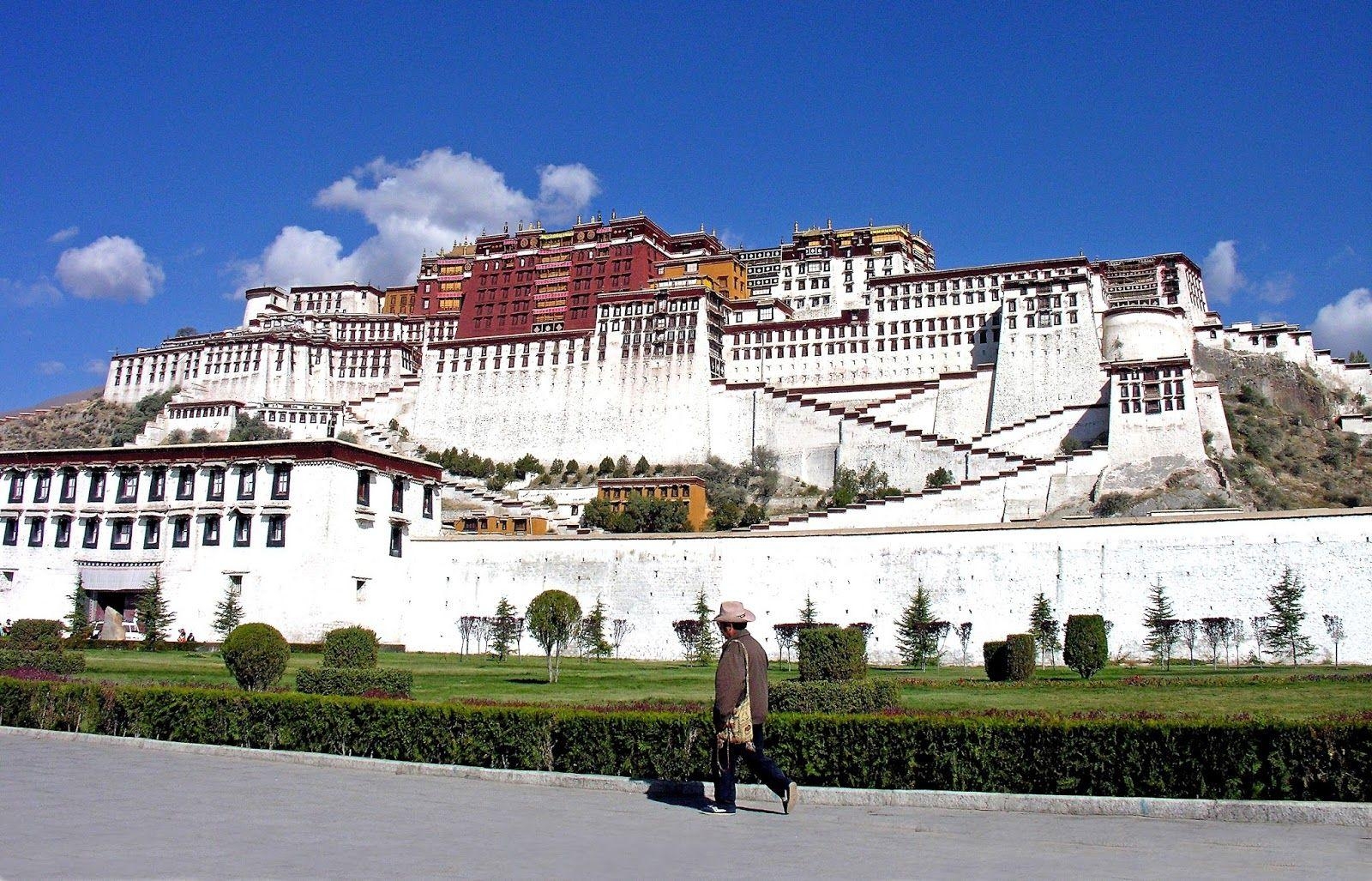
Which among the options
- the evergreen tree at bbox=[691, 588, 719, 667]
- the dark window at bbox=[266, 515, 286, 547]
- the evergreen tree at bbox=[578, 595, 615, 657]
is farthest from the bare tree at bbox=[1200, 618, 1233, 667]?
Answer: the dark window at bbox=[266, 515, 286, 547]

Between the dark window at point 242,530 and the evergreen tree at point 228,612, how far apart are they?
1496 millimetres

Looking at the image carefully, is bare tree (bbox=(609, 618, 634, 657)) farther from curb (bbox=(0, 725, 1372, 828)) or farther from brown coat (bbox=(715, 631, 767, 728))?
brown coat (bbox=(715, 631, 767, 728))

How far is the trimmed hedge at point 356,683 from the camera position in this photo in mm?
17688

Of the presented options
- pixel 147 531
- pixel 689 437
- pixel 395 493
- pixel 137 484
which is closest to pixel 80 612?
pixel 147 531

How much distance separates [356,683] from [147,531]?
30.4 metres

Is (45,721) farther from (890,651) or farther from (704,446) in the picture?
(704,446)

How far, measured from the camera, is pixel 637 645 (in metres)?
37.6

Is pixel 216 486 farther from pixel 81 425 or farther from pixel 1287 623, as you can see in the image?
pixel 81 425

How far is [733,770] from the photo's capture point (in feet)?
34.1

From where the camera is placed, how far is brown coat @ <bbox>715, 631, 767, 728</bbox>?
10367 mm

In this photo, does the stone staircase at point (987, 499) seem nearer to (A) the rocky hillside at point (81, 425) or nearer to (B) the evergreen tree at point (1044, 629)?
(B) the evergreen tree at point (1044, 629)

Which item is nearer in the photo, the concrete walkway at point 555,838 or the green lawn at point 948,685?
the concrete walkway at point 555,838

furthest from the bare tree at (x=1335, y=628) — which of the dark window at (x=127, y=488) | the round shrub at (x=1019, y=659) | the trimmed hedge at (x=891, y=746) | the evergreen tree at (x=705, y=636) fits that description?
the dark window at (x=127, y=488)

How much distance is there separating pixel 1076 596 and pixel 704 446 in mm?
45940
